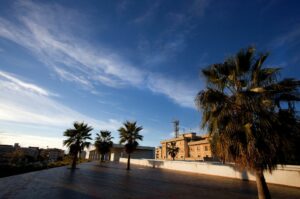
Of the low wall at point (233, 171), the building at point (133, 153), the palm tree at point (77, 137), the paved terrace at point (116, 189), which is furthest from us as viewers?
A: the building at point (133, 153)

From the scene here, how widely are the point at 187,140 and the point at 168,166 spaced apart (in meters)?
35.2

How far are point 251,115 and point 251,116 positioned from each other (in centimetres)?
4

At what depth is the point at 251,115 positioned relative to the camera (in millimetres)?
6578

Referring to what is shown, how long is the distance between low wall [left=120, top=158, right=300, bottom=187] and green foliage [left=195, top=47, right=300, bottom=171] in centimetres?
836

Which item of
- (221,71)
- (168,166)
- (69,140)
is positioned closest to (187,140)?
(168,166)

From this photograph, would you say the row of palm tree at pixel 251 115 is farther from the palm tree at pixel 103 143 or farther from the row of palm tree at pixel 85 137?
the palm tree at pixel 103 143

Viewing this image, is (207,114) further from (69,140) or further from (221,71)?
(69,140)

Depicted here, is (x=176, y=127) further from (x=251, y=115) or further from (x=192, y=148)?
(x=251, y=115)

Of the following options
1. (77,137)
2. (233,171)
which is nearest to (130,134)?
(77,137)

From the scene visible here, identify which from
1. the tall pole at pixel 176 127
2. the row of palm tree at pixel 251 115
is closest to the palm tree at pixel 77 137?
the row of palm tree at pixel 251 115

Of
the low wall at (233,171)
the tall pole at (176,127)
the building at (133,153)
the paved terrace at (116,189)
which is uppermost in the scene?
the tall pole at (176,127)

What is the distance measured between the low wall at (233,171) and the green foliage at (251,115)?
27.4 ft

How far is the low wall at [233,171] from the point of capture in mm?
13785

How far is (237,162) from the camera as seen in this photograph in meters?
6.57
